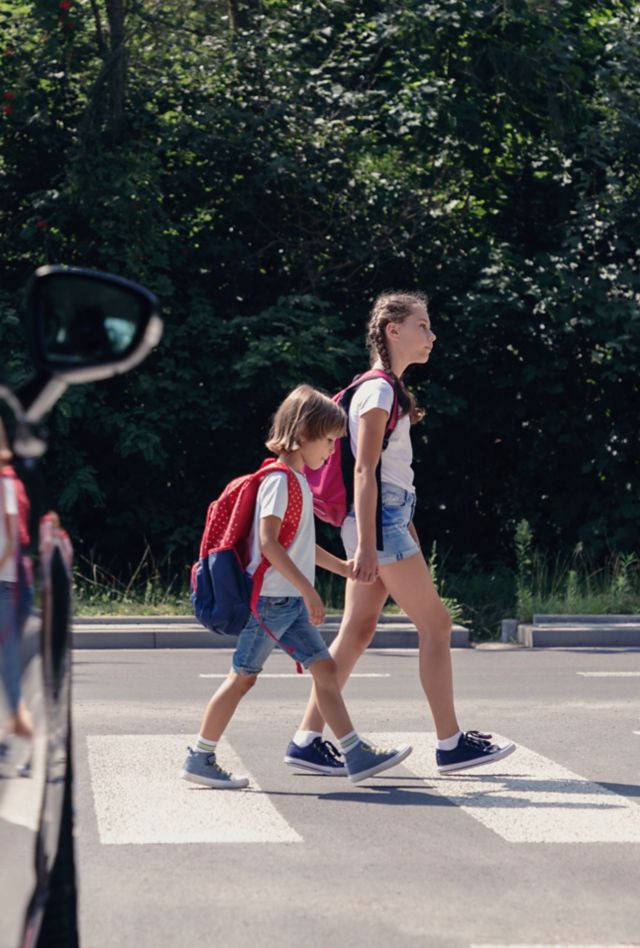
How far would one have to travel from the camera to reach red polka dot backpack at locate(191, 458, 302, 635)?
6453 mm

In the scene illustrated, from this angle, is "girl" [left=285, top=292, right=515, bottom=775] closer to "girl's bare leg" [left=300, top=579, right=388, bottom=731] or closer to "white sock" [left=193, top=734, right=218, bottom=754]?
"girl's bare leg" [left=300, top=579, right=388, bottom=731]

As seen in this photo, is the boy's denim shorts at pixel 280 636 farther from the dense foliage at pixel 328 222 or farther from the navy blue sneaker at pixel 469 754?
the dense foliage at pixel 328 222

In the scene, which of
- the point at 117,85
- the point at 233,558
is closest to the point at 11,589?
the point at 233,558

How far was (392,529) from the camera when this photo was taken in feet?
22.8

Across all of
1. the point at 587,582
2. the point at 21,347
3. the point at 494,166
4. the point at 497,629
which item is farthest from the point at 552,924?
the point at 494,166

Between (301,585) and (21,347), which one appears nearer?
(301,585)

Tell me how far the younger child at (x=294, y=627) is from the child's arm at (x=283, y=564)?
0.21ft

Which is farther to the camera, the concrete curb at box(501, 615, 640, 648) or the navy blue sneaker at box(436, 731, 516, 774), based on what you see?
the concrete curb at box(501, 615, 640, 648)

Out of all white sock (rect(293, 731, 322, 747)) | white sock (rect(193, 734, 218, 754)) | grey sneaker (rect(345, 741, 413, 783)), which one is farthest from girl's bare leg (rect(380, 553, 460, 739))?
white sock (rect(193, 734, 218, 754))

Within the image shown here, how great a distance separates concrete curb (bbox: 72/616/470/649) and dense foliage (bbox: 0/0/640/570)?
114 inches

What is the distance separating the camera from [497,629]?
46.6ft

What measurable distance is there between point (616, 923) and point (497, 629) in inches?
380

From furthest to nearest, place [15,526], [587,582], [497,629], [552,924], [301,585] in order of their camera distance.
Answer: [587,582], [497,629], [301,585], [552,924], [15,526]

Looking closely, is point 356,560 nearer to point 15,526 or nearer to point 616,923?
point 616,923
